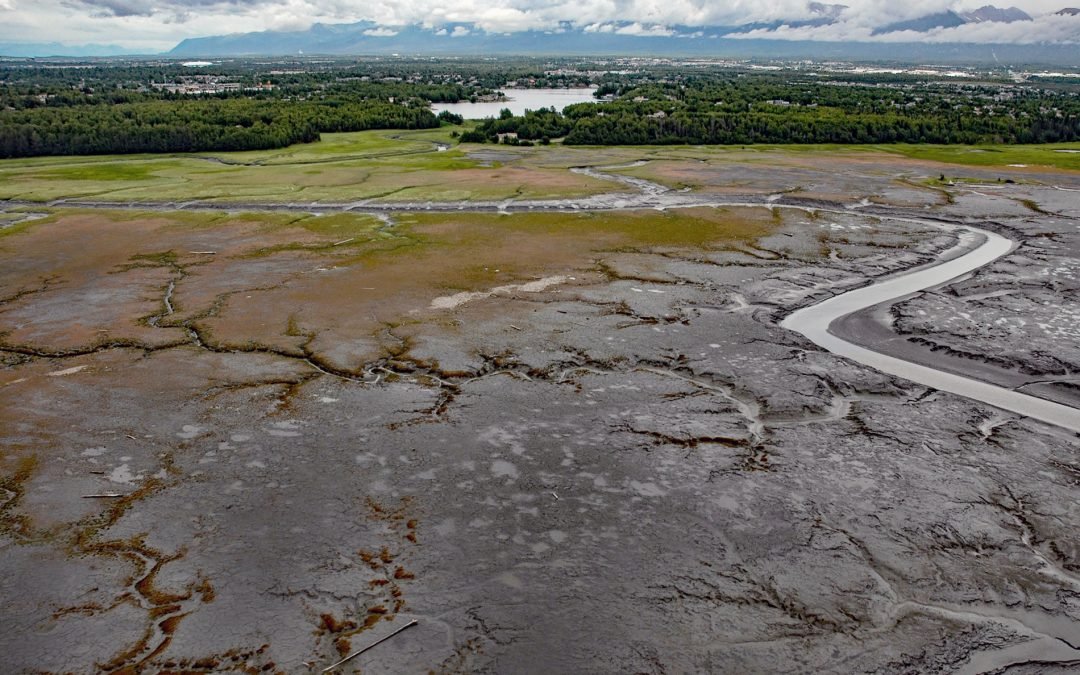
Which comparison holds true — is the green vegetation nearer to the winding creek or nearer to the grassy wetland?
the winding creek

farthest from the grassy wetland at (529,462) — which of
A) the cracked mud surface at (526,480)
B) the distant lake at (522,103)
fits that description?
the distant lake at (522,103)

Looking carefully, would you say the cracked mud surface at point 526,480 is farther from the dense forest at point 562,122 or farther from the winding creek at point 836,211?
the dense forest at point 562,122

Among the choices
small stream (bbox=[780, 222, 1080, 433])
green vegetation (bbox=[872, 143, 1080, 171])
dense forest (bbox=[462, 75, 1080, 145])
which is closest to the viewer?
small stream (bbox=[780, 222, 1080, 433])

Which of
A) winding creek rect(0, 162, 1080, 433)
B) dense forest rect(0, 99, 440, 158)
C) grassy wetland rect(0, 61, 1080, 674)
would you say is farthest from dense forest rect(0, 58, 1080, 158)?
grassy wetland rect(0, 61, 1080, 674)

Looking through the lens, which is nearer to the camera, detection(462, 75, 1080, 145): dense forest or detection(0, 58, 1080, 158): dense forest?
detection(0, 58, 1080, 158): dense forest

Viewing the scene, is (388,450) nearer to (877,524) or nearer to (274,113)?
(877,524)
